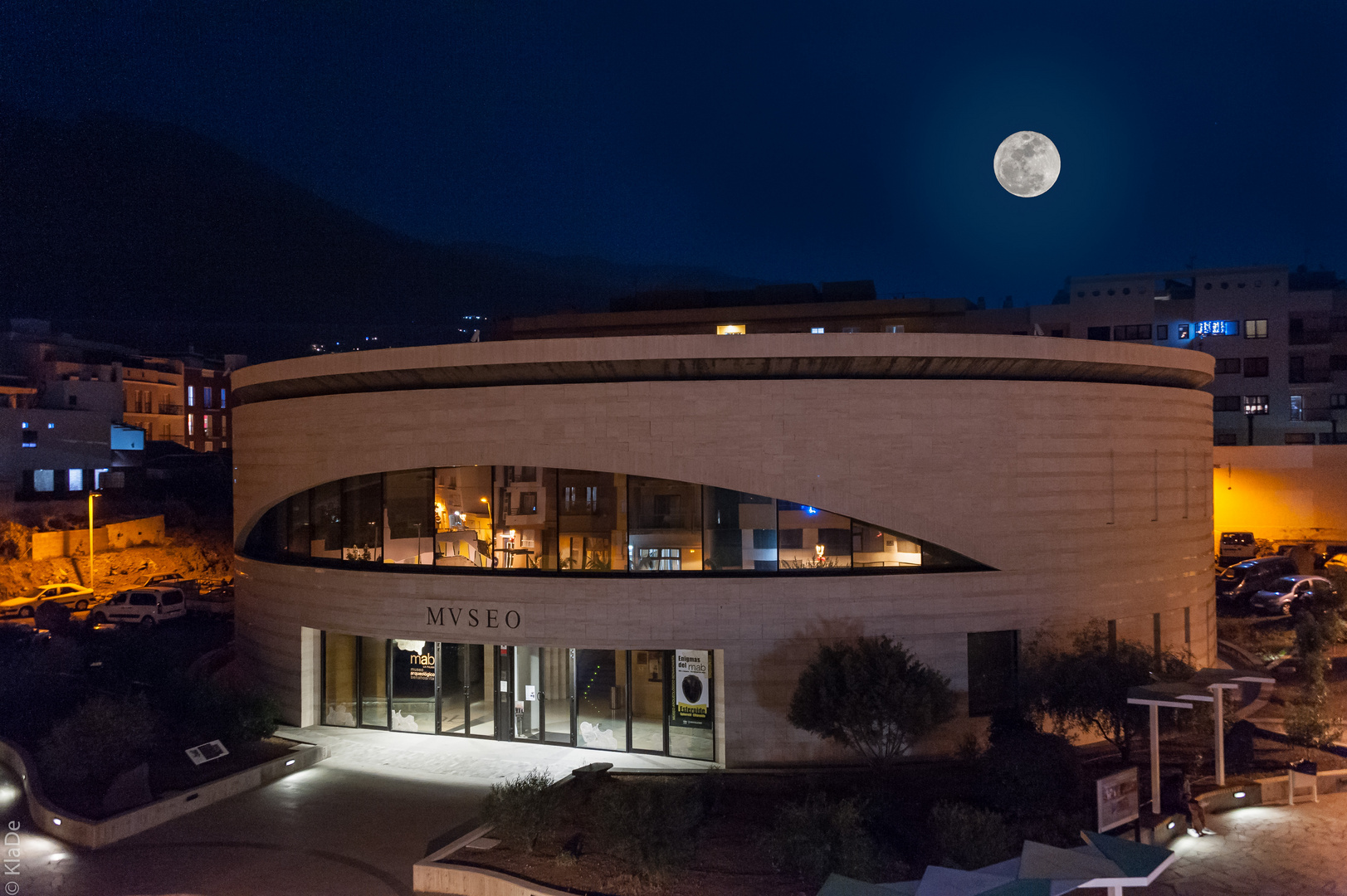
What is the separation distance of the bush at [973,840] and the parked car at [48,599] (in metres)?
40.6

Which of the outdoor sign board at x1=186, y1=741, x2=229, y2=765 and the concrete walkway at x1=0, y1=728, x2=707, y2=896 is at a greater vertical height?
the outdoor sign board at x1=186, y1=741, x2=229, y2=765

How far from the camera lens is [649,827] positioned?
1207 cm

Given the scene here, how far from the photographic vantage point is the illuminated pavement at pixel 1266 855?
469 inches

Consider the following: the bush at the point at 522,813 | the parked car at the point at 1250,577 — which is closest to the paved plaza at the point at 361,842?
the bush at the point at 522,813

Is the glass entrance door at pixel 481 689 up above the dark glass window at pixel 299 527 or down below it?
below

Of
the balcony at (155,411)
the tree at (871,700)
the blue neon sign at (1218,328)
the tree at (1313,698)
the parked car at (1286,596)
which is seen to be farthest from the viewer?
the balcony at (155,411)

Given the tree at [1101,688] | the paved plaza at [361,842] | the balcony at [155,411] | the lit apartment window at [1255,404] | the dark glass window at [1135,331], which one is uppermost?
the dark glass window at [1135,331]

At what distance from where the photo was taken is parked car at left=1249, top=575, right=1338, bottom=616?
31641mm

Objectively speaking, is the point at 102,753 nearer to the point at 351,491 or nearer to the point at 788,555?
the point at 351,491

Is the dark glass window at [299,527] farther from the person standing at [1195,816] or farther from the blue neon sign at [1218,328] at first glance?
the blue neon sign at [1218,328]

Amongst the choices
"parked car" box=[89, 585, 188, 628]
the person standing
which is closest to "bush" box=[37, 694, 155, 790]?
the person standing

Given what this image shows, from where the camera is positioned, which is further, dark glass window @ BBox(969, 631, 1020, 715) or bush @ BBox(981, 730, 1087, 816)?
dark glass window @ BBox(969, 631, 1020, 715)

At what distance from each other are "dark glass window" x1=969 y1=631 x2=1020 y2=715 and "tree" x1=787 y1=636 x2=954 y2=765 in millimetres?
2398

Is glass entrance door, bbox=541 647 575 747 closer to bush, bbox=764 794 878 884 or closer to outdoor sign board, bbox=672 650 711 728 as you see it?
outdoor sign board, bbox=672 650 711 728
